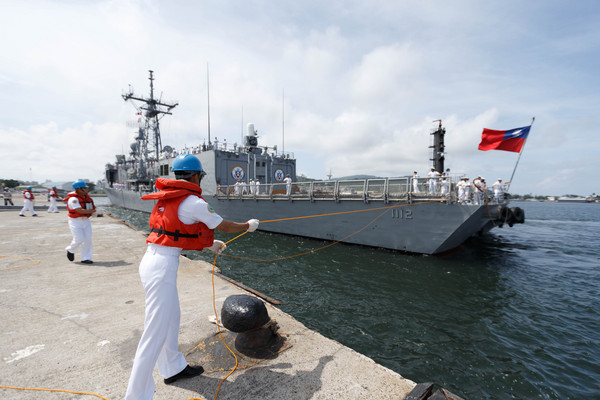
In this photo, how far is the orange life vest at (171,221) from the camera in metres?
2.27

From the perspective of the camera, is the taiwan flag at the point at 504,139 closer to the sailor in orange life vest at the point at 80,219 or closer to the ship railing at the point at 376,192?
the ship railing at the point at 376,192

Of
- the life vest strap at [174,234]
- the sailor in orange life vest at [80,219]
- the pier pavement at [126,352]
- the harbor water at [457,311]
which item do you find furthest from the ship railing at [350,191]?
the life vest strap at [174,234]

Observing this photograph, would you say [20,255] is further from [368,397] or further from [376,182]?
[376,182]

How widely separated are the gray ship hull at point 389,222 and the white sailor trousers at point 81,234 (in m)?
4.72

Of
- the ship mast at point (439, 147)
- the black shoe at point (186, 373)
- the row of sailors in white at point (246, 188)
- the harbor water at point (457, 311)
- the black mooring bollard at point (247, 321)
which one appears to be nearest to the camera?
the black shoe at point (186, 373)

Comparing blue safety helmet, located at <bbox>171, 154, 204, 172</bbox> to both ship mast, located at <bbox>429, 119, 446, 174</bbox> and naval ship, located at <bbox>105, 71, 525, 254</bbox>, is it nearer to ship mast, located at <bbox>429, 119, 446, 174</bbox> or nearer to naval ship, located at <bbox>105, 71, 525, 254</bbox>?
naval ship, located at <bbox>105, 71, 525, 254</bbox>

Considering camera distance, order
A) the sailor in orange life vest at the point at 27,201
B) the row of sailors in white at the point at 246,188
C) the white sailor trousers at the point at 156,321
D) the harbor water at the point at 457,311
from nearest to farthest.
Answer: the white sailor trousers at the point at 156,321 → the harbor water at the point at 457,311 → the sailor in orange life vest at the point at 27,201 → the row of sailors in white at the point at 246,188

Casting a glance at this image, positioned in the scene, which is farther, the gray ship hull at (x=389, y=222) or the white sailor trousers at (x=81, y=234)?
the gray ship hull at (x=389, y=222)

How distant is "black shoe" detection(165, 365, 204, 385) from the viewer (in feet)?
7.96

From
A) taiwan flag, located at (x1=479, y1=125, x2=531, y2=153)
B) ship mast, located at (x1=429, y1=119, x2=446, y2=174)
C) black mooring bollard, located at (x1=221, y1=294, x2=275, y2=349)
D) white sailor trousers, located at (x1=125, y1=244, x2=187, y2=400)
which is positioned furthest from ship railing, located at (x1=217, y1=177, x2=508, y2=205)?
white sailor trousers, located at (x1=125, y1=244, x2=187, y2=400)

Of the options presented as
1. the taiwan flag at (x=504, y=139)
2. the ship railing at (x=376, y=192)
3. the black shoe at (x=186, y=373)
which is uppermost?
the taiwan flag at (x=504, y=139)

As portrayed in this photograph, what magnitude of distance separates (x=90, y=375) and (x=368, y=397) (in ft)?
8.98

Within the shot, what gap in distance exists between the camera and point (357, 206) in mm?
12289

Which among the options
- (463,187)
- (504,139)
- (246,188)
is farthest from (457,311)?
(246,188)
